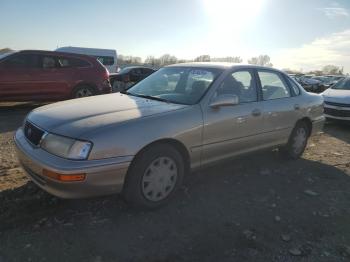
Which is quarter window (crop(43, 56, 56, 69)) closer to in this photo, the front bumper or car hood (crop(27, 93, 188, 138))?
car hood (crop(27, 93, 188, 138))

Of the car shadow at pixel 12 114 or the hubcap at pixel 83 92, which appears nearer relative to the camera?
the car shadow at pixel 12 114

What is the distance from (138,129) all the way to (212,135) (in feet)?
3.51

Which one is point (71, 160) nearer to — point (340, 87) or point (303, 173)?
point (303, 173)

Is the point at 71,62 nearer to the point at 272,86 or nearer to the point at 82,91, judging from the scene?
the point at 82,91

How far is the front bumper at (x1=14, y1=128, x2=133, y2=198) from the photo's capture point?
3.19 meters

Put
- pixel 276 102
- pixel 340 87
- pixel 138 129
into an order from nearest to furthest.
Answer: pixel 138 129
pixel 276 102
pixel 340 87

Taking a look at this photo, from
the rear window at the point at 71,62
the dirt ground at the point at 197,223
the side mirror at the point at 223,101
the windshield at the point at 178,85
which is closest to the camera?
the dirt ground at the point at 197,223

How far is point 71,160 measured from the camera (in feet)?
10.5

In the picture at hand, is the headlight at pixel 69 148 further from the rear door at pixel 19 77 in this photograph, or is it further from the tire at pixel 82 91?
the tire at pixel 82 91

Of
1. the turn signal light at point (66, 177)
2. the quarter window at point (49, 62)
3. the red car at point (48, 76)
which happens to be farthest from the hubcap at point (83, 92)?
the turn signal light at point (66, 177)

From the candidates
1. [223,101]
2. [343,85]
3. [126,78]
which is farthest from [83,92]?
[126,78]

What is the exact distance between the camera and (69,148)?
3234 mm

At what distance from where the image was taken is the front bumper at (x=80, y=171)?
10.5 ft

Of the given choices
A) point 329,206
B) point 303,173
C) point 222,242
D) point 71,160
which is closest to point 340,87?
point 303,173
